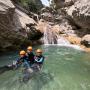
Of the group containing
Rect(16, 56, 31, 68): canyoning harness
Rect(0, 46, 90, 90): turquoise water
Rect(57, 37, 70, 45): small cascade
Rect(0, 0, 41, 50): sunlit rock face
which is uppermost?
Result: Rect(0, 0, 41, 50): sunlit rock face

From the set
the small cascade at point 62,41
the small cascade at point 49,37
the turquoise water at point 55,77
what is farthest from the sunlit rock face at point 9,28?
the small cascade at point 62,41

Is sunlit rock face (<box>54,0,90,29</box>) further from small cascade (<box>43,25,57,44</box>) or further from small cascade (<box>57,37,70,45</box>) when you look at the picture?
small cascade (<box>43,25,57,44</box>)

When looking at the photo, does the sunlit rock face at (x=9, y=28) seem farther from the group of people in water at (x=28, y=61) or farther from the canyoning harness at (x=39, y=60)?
the canyoning harness at (x=39, y=60)

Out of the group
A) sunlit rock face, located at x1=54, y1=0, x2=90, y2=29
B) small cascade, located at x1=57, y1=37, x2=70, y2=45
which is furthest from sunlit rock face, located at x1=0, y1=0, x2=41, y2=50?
sunlit rock face, located at x1=54, y1=0, x2=90, y2=29

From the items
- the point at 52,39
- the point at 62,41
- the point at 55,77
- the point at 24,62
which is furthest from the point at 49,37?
the point at 24,62

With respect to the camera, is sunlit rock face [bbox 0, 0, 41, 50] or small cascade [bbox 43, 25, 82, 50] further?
small cascade [bbox 43, 25, 82, 50]

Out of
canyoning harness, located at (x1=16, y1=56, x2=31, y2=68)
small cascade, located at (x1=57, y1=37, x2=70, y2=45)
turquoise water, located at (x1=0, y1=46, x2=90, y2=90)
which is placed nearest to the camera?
turquoise water, located at (x1=0, y1=46, x2=90, y2=90)

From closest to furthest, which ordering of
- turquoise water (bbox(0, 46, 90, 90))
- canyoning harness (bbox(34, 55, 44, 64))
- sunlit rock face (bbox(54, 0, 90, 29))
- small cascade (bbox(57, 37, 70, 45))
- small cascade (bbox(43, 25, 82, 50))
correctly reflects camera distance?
1. turquoise water (bbox(0, 46, 90, 90))
2. canyoning harness (bbox(34, 55, 44, 64))
3. small cascade (bbox(43, 25, 82, 50))
4. small cascade (bbox(57, 37, 70, 45))
5. sunlit rock face (bbox(54, 0, 90, 29))

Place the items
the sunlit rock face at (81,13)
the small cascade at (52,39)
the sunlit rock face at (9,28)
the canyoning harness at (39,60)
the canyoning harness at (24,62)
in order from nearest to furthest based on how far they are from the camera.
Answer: the canyoning harness at (24,62), the canyoning harness at (39,60), the sunlit rock face at (9,28), the small cascade at (52,39), the sunlit rock face at (81,13)

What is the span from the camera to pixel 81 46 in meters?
27.9

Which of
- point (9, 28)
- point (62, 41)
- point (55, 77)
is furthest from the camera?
point (62, 41)

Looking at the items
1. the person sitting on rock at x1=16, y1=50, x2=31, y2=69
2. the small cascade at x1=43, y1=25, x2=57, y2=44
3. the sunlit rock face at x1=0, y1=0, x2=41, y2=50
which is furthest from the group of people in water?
the small cascade at x1=43, y1=25, x2=57, y2=44

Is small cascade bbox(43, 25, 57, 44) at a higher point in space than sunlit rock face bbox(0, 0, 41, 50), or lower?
lower

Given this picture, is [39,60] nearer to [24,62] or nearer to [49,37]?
[24,62]
